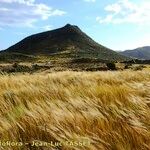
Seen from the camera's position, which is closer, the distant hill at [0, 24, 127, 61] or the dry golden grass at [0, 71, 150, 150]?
the dry golden grass at [0, 71, 150, 150]

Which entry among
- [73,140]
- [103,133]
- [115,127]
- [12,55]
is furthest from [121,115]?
[12,55]

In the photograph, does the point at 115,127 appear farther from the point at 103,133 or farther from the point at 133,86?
the point at 133,86

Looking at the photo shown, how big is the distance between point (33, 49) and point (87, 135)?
181135mm

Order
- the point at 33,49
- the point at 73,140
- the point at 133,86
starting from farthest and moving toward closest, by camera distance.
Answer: the point at 33,49, the point at 133,86, the point at 73,140

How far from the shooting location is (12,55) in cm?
14138

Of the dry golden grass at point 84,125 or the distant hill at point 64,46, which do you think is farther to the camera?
the distant hill at point 64,46

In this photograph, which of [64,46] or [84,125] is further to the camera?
[64,46]

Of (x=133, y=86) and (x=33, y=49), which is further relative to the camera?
(x=33, y=49)

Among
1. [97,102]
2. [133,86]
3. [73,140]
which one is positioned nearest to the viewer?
[73,140]

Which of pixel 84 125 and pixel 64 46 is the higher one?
pixel 84 125

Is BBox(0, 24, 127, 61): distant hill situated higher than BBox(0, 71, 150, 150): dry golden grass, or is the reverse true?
BBox(0, 71, 150, 150): dry golden grass

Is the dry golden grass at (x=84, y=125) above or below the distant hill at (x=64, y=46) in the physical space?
above

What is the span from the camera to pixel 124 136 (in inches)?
150

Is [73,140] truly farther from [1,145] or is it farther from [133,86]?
[133,86]
